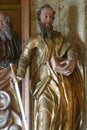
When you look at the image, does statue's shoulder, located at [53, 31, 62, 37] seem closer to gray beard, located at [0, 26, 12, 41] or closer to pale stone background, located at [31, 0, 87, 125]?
pale stone background, located at [31, 0, 87, 125]

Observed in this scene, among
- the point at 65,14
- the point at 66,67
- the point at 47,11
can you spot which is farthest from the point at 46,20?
the point at 66,67

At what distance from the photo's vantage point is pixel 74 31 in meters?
3.06

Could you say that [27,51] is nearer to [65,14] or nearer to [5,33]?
[5,33]

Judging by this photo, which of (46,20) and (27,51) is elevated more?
(46,20)

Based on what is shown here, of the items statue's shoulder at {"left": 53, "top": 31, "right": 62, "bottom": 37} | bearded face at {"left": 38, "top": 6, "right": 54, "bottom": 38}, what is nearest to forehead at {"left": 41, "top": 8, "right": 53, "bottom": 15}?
bearded face at {"left": 38, "top": 6, "right": 54, "bottom": 38}

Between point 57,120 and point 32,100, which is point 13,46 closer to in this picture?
point 32,100

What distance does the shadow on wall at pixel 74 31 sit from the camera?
9.87 ft

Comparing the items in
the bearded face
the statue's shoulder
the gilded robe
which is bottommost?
the gilded robe

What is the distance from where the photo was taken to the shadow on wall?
3.01m

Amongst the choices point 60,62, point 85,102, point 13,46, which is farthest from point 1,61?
point 85,102

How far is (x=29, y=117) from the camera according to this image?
298cm

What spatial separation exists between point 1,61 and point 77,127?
1.96ft

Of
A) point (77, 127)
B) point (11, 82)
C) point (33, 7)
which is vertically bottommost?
point (77, 127)

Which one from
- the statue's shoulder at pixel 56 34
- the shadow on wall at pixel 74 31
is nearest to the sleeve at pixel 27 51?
the statue's shoulder at pixel 56 34
